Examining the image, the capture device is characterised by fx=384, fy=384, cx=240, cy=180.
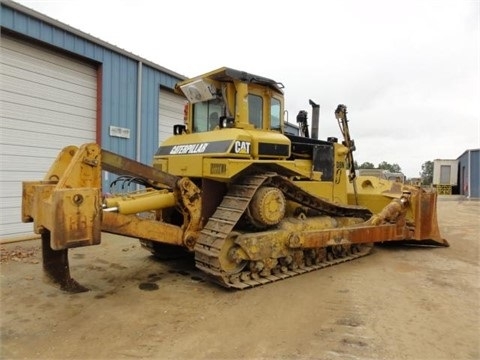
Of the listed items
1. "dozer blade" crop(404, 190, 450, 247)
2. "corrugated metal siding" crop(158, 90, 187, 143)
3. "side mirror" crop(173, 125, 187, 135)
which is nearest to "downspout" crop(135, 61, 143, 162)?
"corrugated metal siding" crop(158, 90, 187, 143)

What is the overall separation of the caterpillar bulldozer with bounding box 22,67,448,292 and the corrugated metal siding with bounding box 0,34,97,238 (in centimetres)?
368

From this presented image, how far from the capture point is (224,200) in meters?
5.29

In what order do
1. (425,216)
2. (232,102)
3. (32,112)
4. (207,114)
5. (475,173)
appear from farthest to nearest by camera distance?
1. (475,173)
2. (32,112)
3. (425,216)
4. (207,114)
5. (232,102)

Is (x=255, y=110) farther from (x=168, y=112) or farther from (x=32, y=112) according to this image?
(x=168, y=112)

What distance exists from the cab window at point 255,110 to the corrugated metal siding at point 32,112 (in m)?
5.23

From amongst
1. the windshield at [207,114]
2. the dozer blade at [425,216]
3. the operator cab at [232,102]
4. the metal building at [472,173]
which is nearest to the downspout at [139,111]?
the operator cab at [232,102]

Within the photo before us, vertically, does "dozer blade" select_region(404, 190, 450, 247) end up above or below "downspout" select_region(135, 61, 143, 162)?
below

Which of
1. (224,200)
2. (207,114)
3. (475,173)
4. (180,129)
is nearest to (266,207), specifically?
(224,200)

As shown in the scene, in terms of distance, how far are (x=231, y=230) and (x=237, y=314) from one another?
3.57 feet

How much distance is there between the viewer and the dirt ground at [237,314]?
3.33 meters

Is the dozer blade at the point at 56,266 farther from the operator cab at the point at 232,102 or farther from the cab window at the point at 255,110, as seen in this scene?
the cab window at the point at 255,110

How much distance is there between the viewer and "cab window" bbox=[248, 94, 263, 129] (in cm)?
573

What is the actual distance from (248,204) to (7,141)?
566 cm

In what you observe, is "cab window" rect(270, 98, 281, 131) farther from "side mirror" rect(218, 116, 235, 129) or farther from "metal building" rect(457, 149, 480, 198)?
"metal building" rect(457, 149, 480, 198)
